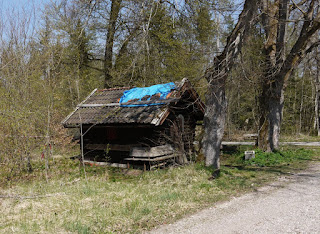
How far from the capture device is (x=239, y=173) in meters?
9.86

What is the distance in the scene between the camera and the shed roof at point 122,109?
36.0 feet

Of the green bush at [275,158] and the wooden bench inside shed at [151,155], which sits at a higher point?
the wooden bench inside shed at [151,155]

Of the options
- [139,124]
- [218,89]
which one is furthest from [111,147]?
[218,89]

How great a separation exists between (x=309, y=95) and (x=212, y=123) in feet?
89.3

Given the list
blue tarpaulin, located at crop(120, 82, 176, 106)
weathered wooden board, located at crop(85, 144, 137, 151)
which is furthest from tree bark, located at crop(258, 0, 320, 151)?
weathered wooden board, located at crop(85, 144, 137, 151)

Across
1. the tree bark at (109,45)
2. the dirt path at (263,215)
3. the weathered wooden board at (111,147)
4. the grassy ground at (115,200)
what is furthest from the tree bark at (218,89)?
the tree bark at (109,45)

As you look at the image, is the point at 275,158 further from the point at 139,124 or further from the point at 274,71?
the point at 139,124

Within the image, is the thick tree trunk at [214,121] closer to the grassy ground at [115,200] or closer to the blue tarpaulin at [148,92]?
the grassy ground at [115,200]

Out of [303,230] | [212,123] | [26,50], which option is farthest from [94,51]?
[303,230]

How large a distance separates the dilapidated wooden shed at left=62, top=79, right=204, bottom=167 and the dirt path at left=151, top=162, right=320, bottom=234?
4561 millimetres

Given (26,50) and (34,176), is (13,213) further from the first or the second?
(26,50)

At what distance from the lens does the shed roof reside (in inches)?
432

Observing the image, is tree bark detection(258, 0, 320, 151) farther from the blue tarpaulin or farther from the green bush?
the blue tarpaulin

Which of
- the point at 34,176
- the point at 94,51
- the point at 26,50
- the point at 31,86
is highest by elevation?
the point at 94,51
